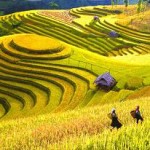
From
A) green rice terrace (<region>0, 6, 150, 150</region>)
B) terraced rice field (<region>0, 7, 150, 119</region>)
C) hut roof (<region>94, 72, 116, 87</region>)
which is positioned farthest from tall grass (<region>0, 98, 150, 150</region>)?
hut roof (<region>94, 72, 116, 87</region>)

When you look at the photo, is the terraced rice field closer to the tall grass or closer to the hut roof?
the hut roof

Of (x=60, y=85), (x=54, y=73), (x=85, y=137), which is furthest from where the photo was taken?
(x=54, y=73)

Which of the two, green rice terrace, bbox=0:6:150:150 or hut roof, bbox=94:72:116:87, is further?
hut roof, bbox=94:72:116:87

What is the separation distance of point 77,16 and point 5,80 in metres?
65.2

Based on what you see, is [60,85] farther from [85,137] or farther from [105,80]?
[85,137]

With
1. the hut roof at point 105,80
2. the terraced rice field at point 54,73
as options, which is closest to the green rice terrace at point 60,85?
the terraced rice field at point 54,73

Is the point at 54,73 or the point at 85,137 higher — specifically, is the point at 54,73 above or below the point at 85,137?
above

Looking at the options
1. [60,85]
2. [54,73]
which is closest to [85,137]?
[60,85]

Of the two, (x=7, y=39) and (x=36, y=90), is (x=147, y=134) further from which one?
(x=7, y=39)

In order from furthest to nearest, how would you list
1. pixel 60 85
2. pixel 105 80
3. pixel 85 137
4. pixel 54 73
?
pixel 54 73, pixel 60 85, pixel 105 80, pixel 85 137

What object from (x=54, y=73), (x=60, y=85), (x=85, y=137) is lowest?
(x=85, y=137)

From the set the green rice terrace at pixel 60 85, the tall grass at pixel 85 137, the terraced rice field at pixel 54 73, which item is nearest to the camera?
the tall grass at pixel 85 137

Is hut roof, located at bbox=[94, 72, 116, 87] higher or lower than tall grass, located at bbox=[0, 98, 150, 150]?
higher

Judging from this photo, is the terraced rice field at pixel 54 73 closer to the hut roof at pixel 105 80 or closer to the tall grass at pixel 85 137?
the hut roof at pixel 105 80
